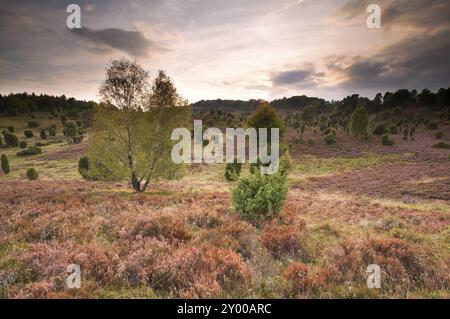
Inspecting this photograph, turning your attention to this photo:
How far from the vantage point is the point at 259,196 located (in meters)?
12.3

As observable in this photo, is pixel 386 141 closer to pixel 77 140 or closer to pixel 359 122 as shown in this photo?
pixel 359 122

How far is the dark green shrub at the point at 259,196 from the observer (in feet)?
40.4

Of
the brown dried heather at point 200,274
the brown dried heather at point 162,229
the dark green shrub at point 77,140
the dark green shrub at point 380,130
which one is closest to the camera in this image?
the brown dried heather at point 200,274

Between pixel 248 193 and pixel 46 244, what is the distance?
7864 millimetres

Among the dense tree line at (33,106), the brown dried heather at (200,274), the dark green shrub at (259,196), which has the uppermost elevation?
the dense tree line at (33,106)

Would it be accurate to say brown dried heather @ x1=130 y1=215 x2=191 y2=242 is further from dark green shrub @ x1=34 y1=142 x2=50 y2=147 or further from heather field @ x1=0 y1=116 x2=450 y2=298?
dark green shrub @ x1=34 y1=142 x2=50 y2=147

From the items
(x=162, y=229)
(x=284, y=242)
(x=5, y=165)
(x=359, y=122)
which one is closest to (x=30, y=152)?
(x=5, y=165)

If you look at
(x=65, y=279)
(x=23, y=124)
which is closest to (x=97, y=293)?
(x=65, y=279)

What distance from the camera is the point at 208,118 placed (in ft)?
297

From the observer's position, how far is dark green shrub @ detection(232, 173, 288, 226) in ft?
40.4

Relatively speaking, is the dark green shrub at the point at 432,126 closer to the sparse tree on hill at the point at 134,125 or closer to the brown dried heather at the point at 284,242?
the sparse tree on hill at the point at 134,125

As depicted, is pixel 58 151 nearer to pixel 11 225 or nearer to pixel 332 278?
pixel 11 225

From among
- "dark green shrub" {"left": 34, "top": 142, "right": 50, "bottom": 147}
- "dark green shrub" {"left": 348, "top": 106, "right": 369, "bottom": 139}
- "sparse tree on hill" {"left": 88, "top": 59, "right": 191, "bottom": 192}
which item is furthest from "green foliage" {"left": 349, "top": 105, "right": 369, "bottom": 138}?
"dark green shrub" {"left": 34, "top": 142, "right": 50, "bottom": 147}

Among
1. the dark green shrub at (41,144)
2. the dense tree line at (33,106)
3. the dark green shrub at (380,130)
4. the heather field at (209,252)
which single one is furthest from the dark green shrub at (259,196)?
the dense tree line at (33,106)
